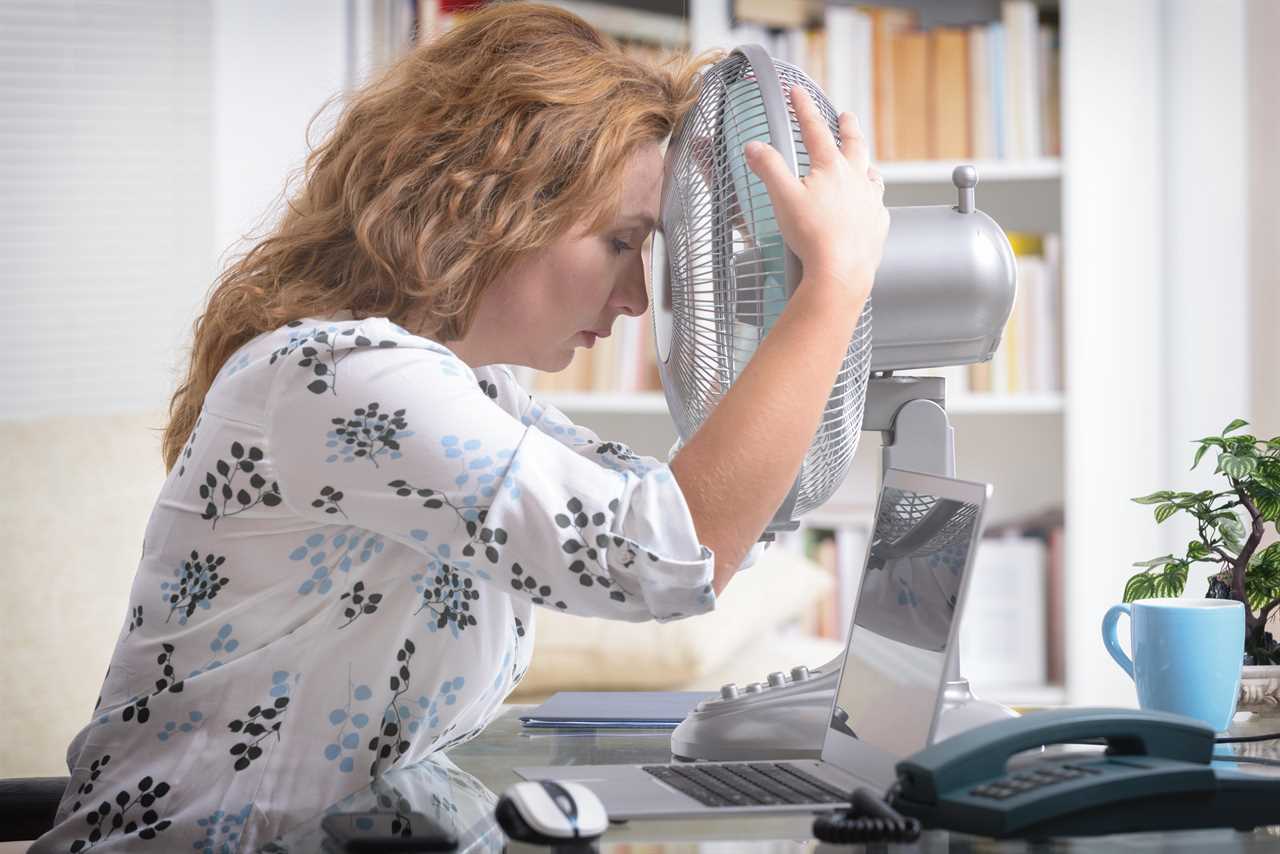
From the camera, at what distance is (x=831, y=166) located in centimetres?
86

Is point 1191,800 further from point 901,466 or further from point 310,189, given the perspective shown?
point 310,189

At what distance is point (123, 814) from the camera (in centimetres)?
92

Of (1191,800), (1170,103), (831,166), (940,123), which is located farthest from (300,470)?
(1170,103)

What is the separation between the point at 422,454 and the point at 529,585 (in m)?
0.10

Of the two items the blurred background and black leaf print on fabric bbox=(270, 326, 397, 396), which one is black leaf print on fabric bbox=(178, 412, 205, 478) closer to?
black leaf print on fabric bbox=(270, 326, 397, 396)

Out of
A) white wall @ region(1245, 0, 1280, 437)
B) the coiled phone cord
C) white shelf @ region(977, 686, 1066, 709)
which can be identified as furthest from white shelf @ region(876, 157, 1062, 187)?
the coiled phone cord

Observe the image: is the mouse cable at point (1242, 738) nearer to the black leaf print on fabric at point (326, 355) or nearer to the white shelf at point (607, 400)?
the black leaf print on fabric at point (326, 355)

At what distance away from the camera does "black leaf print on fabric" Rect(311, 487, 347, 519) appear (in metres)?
0.84

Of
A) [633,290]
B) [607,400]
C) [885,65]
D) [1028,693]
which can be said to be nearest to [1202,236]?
[885,65]

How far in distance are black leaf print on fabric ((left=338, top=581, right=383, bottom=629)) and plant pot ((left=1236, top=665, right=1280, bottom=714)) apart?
27.0 inches

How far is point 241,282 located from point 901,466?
0.53 metres

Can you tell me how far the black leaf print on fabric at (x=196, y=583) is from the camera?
0.95 metres


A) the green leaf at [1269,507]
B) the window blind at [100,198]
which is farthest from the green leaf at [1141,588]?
the window blind at [100,198]

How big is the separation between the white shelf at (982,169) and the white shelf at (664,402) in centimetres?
42
